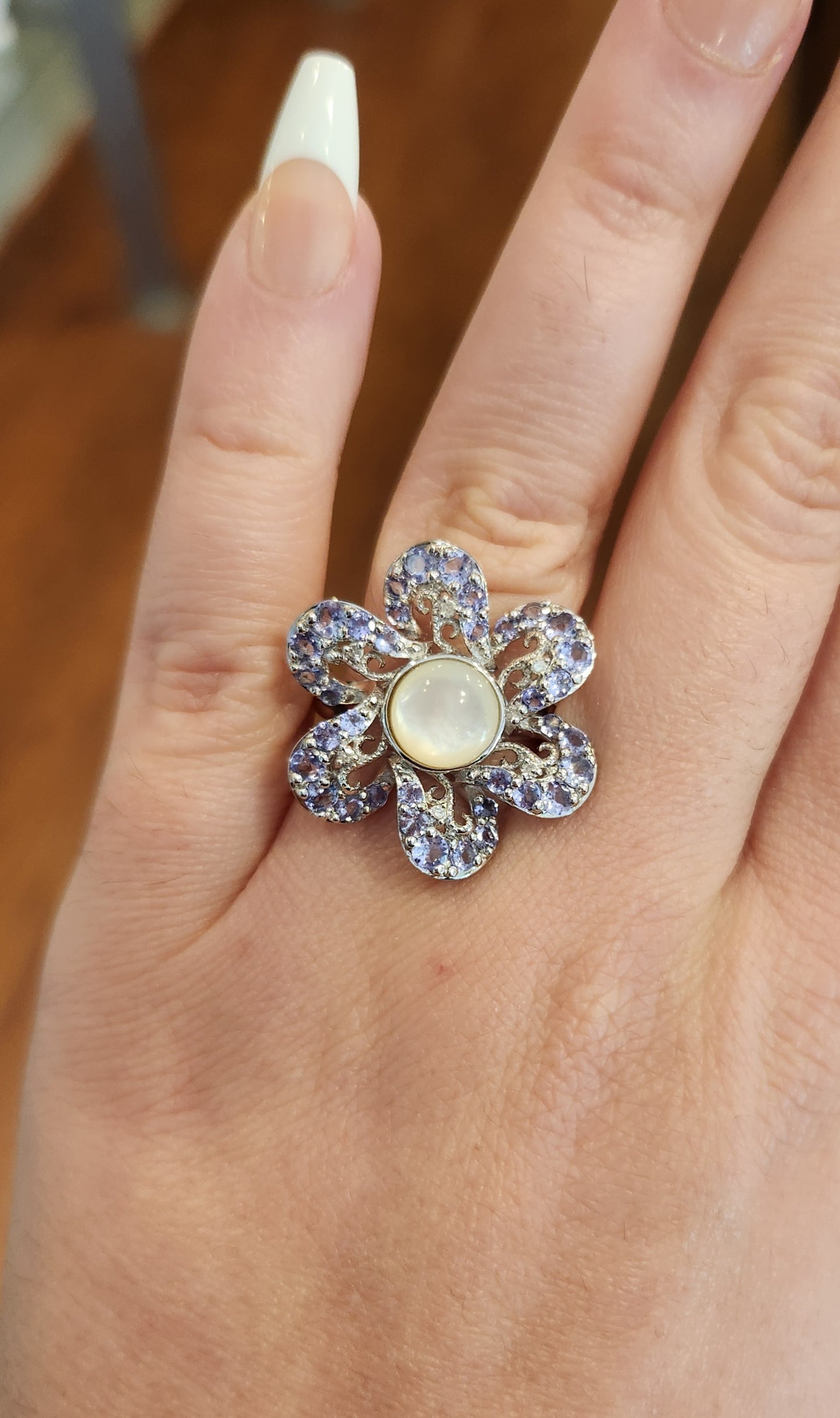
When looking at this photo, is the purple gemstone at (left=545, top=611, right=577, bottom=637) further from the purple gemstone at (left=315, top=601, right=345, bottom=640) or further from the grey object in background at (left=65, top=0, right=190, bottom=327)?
the grey object in background at (left=65, top=0, right=190, bottom=327)

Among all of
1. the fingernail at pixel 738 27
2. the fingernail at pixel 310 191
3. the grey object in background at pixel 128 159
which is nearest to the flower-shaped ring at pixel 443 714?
the fingernail at pixel 310 191

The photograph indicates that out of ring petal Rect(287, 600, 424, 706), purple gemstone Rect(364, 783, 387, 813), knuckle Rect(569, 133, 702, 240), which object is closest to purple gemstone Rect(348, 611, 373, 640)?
ring petal Rect(287, 600, 424, 706)

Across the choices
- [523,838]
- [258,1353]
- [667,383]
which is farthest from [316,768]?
[667,383]

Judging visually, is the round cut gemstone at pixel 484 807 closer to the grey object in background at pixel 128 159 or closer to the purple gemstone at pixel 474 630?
the purple gemstone at pixel 474 630

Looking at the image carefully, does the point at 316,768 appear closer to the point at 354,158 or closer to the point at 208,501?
the point at 208,501

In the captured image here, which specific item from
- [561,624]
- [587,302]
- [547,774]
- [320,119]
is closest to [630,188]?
[587,302]
